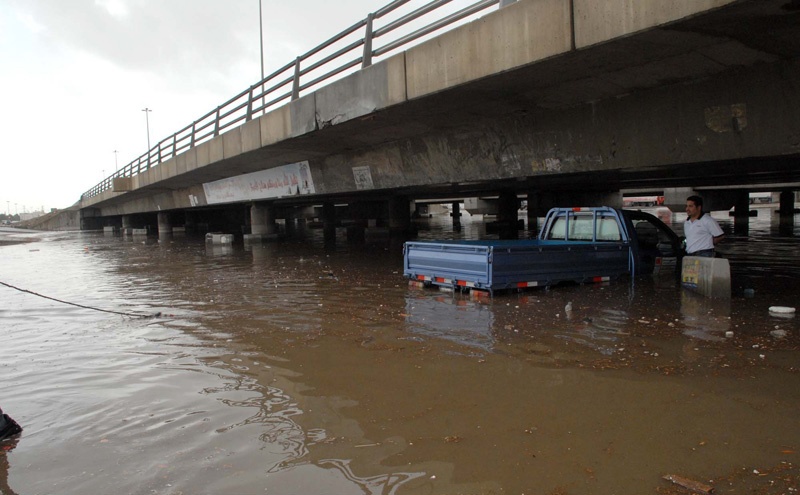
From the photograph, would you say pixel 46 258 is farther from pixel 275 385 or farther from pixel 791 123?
pixel 791 123

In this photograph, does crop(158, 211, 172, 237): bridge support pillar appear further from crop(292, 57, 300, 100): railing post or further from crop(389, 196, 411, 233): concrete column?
crop(292, 57, 300, 100): railing post

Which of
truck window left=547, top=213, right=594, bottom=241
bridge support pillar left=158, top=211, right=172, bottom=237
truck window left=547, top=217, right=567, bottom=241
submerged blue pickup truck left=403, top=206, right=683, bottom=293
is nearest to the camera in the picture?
Result: submerged blue pickup truck left=403, top=206, right=683, bottom=293

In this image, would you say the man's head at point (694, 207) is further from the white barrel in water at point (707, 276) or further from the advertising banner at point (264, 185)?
the advertising banner at point (264, 185)

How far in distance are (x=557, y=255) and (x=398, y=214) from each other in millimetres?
21486

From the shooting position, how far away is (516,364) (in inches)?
220

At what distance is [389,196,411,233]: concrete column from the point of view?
101 feet

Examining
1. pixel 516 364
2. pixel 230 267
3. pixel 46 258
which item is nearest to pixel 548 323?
pixel 516 364

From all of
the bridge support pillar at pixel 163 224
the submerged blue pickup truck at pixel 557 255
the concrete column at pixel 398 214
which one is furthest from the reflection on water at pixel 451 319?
the bridge support pillar at pixel 163 224

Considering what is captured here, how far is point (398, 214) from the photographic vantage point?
102 ft

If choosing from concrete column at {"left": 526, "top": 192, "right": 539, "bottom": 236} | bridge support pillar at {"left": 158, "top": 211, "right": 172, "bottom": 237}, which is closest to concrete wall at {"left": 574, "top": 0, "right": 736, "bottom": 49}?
concrete column at {"left": 526, "top": 192, "right": 539, "bottom": 236}

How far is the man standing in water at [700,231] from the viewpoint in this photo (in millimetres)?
9031

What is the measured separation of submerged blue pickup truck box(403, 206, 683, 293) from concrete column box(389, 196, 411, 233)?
18.9 meters

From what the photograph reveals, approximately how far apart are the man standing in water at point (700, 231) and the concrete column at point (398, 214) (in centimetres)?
2182

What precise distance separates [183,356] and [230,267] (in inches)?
419
